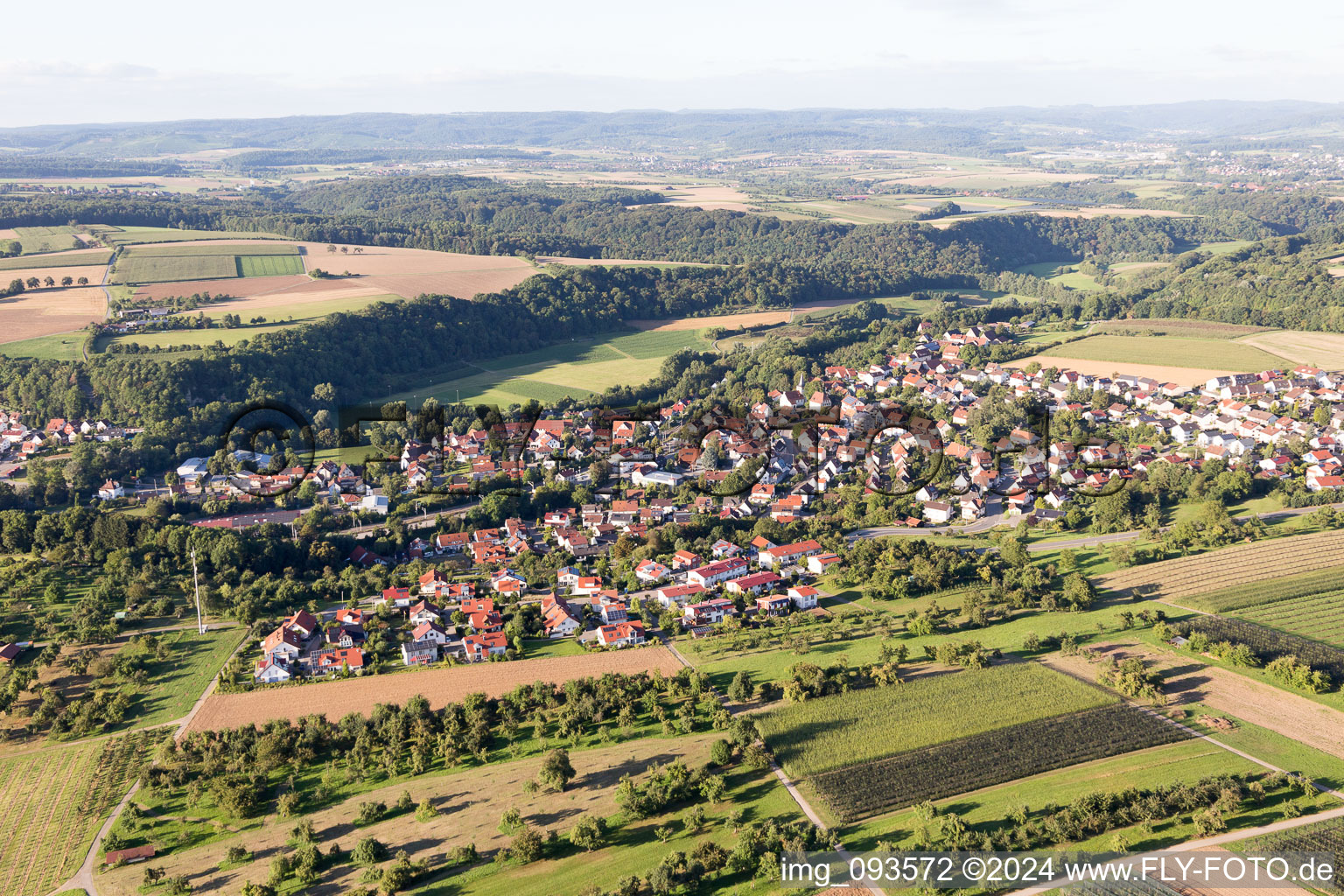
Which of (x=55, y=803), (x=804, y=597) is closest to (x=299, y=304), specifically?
(x=804, y=597)

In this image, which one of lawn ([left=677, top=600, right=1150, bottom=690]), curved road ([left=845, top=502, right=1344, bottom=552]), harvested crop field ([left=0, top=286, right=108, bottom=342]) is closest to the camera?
lawn ([left=677, top=600, right=1150, bottom=690])

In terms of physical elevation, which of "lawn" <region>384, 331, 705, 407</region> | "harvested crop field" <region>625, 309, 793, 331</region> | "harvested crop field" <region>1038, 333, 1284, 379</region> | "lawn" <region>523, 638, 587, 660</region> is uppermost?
"harvested crop field" <region>625, 309, 793, 331</region>

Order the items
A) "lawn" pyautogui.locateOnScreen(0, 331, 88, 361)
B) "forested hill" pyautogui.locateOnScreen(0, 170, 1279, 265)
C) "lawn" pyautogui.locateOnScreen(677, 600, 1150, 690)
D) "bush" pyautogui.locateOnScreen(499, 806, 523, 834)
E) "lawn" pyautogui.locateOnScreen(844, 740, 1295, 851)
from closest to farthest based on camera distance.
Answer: "lawn" pyautogui.locateOnScreen(844, 740, 1295, 851)
"bush" pyautogui.locateOnScreen(499, 806, 523, 834)
"lawn" pyautogui.locateOnScreen(677, 600, 1150, 690)
"lawn" pyautogui.locateOnScreen(0, 331, 88, 361)
"forested hill" pyautogui.locateOnScreen(0, 170, 1279, 265)

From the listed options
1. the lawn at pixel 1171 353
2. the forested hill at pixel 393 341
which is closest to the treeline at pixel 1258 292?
the lawn at pixel 1171 353

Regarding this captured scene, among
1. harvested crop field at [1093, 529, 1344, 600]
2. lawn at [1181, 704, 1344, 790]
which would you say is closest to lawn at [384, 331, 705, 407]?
harvested crop field at [1093, 529, 1344, 600]

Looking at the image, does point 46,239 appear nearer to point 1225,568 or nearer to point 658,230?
point 658,230

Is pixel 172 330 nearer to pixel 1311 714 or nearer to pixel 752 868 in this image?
pixel 752 868

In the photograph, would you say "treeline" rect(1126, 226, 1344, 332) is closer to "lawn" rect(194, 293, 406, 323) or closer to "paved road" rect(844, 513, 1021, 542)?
"paved road" rect(844, 513, 1021, 542)
